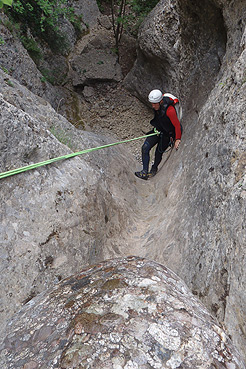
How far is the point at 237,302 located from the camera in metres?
2.09

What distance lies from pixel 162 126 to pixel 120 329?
5126 millimetres

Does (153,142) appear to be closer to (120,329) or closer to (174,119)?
(174,119)

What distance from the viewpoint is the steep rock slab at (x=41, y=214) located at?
9.30 feet

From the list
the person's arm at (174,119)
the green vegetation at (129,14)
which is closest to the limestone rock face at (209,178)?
the person's arm at (174,119)

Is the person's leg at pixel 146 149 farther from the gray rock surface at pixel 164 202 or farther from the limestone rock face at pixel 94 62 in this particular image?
the limestone rock face at pixel 94 62

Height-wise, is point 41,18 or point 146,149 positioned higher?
point 41,18

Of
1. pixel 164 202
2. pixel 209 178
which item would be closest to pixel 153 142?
pixel 164 202

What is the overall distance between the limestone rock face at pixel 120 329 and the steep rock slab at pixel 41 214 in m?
0.69

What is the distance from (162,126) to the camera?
20.3 ft

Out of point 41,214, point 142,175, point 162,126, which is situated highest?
point 162,126

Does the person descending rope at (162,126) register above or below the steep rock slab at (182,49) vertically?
below

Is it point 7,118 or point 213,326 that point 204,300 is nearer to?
point 213,326

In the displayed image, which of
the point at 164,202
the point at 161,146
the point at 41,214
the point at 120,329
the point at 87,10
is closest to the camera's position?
the point at 120,329

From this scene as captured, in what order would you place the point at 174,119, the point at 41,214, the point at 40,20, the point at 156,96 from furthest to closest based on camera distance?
1. the point at 40,20
2. the point at 174,119
3. the point at 156,96
4. the point at 41,214
